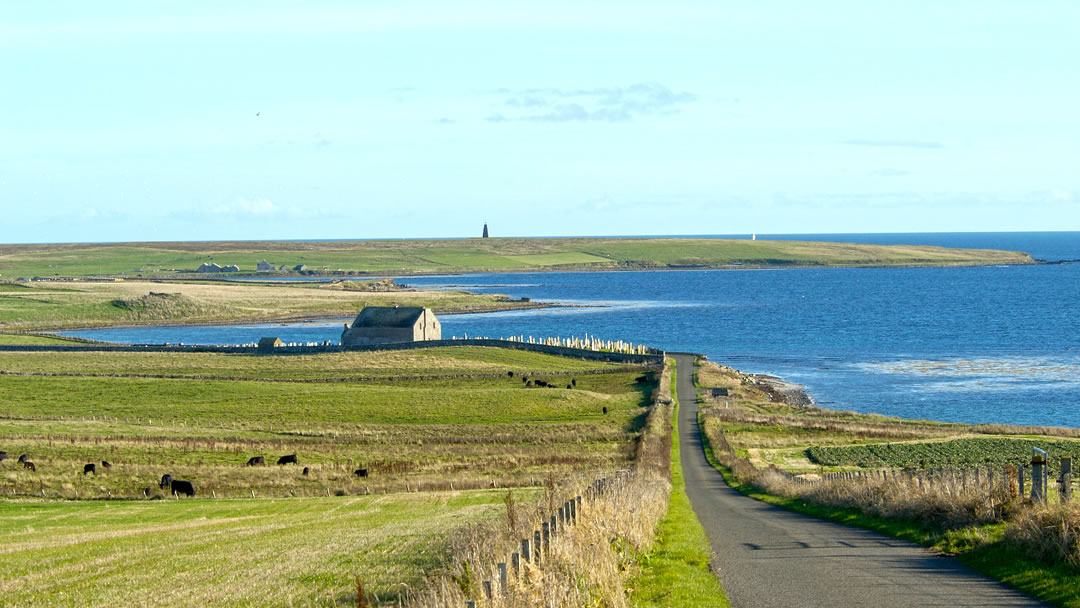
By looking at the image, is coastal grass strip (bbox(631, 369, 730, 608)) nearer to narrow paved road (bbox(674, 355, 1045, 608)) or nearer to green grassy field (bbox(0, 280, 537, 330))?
narrow paved road (bbox(674, 355, 1045, 608))

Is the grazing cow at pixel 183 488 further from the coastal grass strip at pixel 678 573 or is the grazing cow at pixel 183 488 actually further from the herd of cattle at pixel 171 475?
the coastal grass strip at pixel 678 573

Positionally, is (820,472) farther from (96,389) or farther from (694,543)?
(96,389)

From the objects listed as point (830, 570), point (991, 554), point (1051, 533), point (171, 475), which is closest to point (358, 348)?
point (171, 475)

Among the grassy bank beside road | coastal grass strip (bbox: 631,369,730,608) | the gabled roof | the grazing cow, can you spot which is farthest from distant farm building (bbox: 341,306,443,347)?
coastal grass strip (bbox: 631,369,730,608)

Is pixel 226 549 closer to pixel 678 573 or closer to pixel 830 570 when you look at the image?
pixel 678 573

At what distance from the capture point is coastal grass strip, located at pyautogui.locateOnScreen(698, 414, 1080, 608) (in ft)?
42.0

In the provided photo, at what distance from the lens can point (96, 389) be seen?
213 ft

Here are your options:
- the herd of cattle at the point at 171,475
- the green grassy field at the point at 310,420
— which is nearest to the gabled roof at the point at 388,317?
the green grassy field at the point at 310,420

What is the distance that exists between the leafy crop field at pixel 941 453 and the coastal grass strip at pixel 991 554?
21256mm

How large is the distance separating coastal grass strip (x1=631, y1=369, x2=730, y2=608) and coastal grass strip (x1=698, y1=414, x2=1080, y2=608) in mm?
3293

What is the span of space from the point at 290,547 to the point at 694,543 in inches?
321

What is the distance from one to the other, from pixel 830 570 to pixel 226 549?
479 inches

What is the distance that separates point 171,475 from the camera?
36250 millimetres

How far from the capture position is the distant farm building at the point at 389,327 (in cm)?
9612
